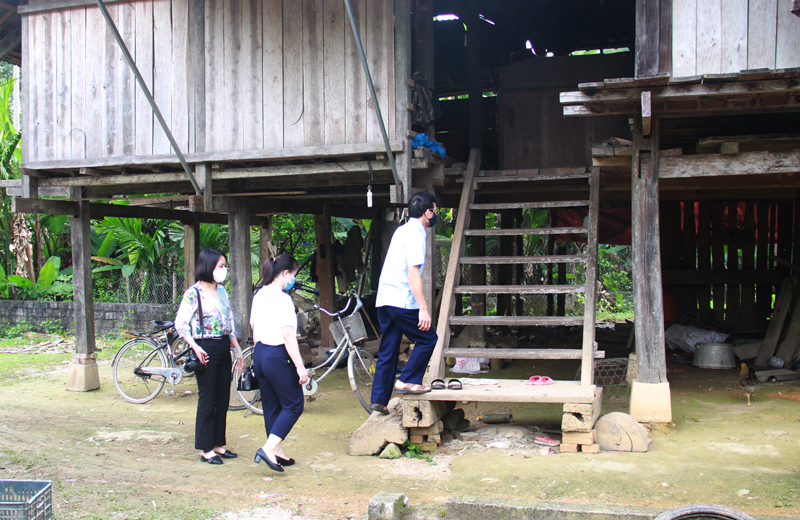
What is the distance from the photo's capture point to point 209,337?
4.86m

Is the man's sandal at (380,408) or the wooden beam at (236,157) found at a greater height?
the wooden beam at (236,157)

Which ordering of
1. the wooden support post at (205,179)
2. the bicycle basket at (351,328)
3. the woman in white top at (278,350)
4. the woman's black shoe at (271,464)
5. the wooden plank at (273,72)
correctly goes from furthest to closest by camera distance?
1. the bicycle basket at (351,328)
2. the wooden support post at (205,179)
3. the wooden plank at (273,72)
4. the woman's black shoe at (271,464)
5. the woman in white top at (278,350)

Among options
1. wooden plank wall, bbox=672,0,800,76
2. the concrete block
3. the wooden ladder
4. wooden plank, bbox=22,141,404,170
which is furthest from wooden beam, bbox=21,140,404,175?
the concrete block

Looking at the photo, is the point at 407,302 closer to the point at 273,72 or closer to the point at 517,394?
the point at 517,394

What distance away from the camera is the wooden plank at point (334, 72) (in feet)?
20.5

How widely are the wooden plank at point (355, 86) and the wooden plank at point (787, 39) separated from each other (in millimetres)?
3561

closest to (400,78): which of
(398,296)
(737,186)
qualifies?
(398,296)

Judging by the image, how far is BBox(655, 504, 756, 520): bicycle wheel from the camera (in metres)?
2.65

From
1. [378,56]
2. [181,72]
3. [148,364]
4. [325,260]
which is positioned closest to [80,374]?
[148,364]

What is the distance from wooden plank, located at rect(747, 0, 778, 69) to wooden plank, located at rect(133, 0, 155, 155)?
19.2 ft

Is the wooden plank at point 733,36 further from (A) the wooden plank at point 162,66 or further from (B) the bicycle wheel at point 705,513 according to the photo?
(A) the wooden plank at point 162,66

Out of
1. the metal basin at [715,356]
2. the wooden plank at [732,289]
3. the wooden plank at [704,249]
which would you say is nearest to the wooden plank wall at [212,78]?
the metal basin at [715,356]

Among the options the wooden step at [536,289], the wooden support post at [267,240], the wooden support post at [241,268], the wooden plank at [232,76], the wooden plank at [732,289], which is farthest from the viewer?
the wooden support post at [267,240]

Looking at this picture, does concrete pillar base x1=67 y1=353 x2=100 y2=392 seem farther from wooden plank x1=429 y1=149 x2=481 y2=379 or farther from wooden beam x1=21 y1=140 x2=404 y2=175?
wooden plank x1=429 y1=149 x2=481 y2=379
